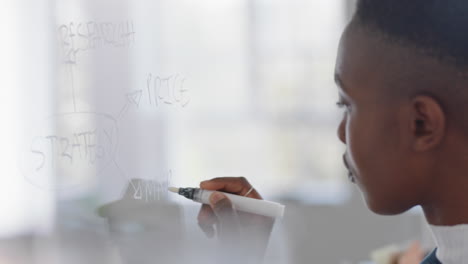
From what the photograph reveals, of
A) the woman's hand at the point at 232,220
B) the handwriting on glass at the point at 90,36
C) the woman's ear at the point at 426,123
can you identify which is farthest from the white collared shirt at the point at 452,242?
the handwriting on glass at the point at 90,36

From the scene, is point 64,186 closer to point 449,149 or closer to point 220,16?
point 449,149

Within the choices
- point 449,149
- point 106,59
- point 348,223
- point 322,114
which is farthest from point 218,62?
point 348,223

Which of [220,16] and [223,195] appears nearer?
[223,195]

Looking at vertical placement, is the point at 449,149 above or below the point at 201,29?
below

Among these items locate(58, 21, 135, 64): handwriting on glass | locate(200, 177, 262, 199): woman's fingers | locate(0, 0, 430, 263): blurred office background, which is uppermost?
locate(58, 21, 135, 64): handwriting on glass

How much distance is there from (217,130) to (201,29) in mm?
298

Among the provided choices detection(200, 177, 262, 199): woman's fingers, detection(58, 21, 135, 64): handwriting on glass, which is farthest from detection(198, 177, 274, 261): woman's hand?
detection(58, 21, 135, 64): handwriting on glass

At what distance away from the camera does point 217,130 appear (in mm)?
1225

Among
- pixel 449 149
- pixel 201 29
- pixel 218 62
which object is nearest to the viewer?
pixel 449 149

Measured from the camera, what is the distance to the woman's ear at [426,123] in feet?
1.90

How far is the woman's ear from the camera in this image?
0.58 m

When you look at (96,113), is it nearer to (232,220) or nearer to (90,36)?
(90,36)

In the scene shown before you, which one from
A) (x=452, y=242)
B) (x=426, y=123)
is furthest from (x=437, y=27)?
(x=452, y=242)

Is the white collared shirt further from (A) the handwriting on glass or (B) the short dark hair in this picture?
(A) the handwriting on glass
